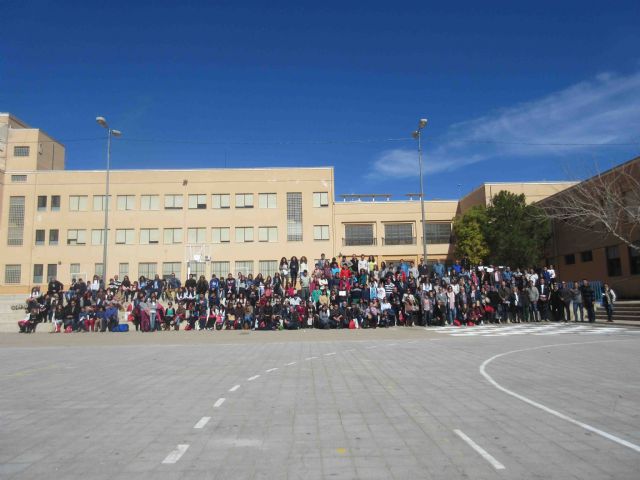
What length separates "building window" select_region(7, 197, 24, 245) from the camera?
5075 cm

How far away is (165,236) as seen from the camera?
51.0 meters

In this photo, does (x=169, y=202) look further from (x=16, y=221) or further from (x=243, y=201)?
(x=16, y=221)

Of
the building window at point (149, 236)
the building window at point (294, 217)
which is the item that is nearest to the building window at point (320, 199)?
the building window at point (294, 217)

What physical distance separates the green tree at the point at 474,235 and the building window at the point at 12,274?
44704mm

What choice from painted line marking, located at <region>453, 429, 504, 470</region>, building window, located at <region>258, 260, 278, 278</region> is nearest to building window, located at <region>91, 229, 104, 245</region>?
building window, located at <region>258, 260, 278, 278</region>

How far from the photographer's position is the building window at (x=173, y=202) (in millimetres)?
51312

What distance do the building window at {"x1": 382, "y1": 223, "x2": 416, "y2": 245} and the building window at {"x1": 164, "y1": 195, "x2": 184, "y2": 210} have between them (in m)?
22.2

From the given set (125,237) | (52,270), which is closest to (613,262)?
(125,237)

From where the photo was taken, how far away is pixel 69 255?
165 ft

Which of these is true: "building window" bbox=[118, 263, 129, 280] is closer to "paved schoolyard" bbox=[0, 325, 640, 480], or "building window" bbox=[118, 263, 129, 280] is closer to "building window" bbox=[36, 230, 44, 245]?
"building window" bbox=[36, 230, 44, 245]

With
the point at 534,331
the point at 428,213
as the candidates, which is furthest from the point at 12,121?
the point at 534,331

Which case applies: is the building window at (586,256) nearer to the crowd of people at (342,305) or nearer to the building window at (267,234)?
the crowd of people at (342,305)

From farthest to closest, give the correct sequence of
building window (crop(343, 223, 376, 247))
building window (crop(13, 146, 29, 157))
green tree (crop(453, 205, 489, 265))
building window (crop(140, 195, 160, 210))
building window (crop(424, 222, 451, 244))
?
building window (crop(424, 222, 451, 244)), building window (crop(343, 223, 376, 247)), building window (crop(13, 146, 29, 157)), building window (crop(140, 195, 160, 210)), green tree (crop(453, 205, 489, 265))

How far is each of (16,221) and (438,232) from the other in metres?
45.0
